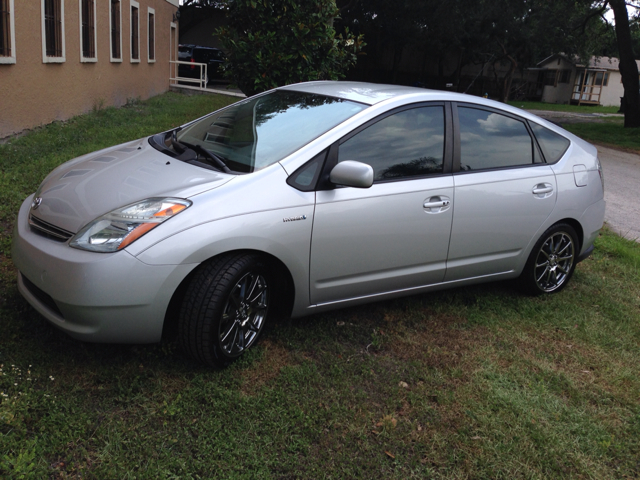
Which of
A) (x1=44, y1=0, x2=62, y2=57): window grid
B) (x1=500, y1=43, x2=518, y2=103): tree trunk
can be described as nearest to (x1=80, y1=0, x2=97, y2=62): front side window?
(x1=44, y1=0, x2=62, y2=57): window grid

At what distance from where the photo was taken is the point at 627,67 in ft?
70.8

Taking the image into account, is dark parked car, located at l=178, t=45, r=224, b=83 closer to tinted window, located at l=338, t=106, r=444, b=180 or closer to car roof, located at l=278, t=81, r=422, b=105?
car roof, located at l=278, t=81, r=422, b=105

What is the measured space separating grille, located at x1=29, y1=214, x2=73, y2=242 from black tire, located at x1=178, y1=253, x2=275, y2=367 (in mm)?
702

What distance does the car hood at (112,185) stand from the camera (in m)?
3.16

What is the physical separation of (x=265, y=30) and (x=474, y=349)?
686 cm

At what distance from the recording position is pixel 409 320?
13.9ft

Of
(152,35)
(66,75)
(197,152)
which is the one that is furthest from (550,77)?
(197,152)

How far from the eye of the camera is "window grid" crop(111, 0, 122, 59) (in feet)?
50.0

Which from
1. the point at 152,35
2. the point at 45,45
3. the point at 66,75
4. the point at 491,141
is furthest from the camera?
the point at 152,35

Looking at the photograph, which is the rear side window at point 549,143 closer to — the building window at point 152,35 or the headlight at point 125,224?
the headlight at point 125,224

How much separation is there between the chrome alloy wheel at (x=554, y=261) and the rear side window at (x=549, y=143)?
2.01ft

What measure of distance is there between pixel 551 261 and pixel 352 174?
7.59 ft

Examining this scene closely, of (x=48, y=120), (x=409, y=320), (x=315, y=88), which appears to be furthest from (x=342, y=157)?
(x=48, y=120)

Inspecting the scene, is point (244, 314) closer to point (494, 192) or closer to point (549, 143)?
point (494, 192)
